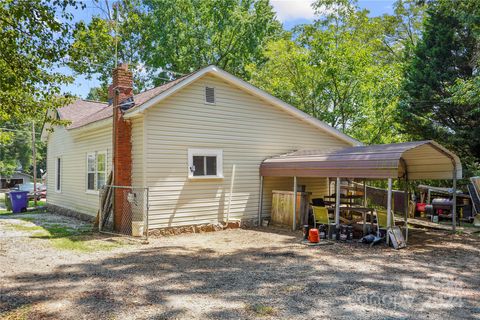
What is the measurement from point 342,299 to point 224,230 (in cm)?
673

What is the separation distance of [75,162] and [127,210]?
18.3 ft

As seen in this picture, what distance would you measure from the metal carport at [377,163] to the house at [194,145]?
3.99 ft

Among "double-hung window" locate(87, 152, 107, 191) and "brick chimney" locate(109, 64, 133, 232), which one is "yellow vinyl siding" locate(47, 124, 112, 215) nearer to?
"double-hung window" locate(87, 152, 107, 191)

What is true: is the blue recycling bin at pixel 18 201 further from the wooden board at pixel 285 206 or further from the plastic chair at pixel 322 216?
the plastic chair at pixel 322 216

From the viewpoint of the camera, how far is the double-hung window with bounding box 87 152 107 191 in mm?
12291

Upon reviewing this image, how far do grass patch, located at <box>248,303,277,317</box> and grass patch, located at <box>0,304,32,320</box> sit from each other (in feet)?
8.89

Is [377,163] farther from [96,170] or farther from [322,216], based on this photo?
[96,170]

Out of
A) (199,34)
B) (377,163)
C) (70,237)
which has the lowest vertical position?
(70,237)

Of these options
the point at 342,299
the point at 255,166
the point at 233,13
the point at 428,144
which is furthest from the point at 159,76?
the point at 342,299

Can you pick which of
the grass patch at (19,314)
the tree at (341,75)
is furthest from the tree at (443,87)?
the grass patch at (19,314)

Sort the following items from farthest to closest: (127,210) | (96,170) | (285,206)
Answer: (96,170)
(285,206)
(127,210)

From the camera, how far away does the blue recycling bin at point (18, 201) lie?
56.7 ft

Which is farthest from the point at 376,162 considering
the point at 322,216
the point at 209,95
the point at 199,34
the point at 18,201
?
the point at 199,34

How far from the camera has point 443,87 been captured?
17.0 metres
